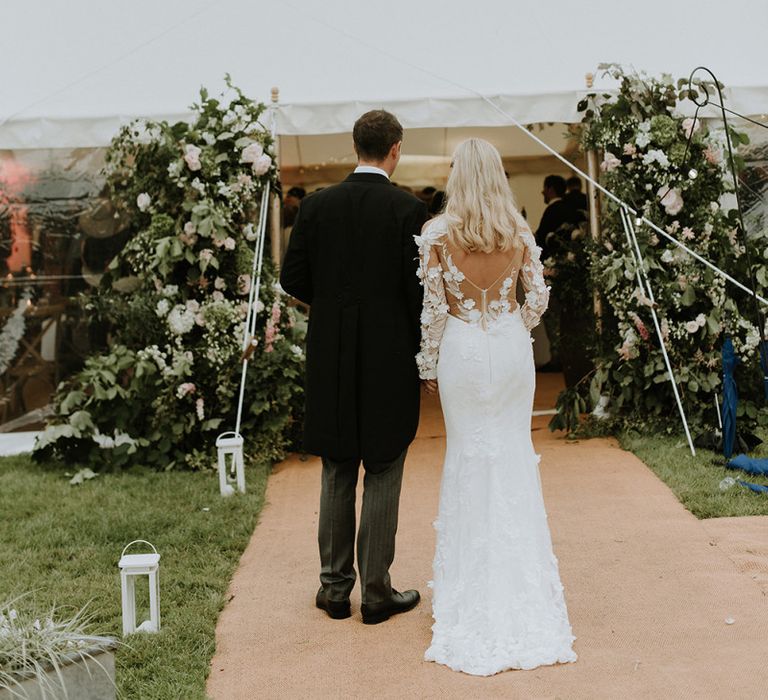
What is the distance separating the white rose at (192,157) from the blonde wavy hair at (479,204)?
3.23 meters

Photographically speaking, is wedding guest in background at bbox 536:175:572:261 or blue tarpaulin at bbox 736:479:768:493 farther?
wedding guest in background at bbox 536:175:572:261

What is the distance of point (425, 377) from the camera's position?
3529mm

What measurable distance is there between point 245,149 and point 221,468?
6.82ft

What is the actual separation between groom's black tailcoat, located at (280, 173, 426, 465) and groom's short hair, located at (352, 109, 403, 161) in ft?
0.27

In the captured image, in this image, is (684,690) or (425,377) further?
(425,377)

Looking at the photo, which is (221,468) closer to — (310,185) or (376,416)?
(376,416)

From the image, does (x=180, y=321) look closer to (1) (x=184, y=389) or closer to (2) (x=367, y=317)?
(1) (x=184, y=389)

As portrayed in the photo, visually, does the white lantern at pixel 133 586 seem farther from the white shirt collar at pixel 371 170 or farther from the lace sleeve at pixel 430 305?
the white shirt collar at pixel 371 170

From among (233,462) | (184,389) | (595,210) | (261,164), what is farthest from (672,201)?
(184,389)

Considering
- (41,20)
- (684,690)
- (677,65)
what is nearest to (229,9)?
(41,20)

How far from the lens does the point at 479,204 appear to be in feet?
10.6

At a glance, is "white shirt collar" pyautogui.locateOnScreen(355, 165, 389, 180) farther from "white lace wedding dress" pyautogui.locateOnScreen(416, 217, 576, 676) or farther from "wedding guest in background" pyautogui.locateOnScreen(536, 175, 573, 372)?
"wedding guest in background" pyautogui.locateOnScreen(536, 175, 573, 372)

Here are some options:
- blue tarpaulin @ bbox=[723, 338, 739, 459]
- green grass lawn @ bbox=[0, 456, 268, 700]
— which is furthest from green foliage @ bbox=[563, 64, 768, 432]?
green grass lawn @ bbox=[0, 456, 268, 700]

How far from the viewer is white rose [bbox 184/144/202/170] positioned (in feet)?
20.1
